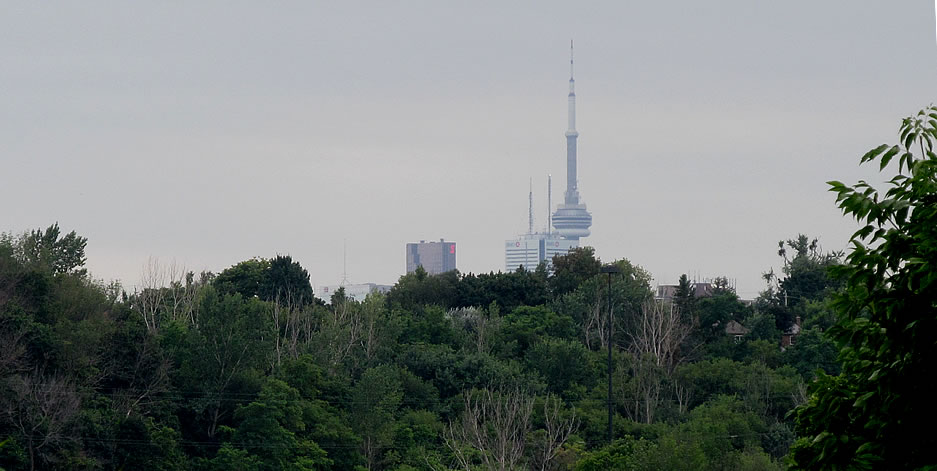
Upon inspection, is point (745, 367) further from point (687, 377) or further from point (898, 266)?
point (898, 266)

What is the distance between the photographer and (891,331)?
22.2 feet

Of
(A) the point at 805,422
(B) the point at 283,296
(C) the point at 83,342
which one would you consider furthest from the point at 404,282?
(A) the point at 805,422

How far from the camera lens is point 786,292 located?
8200 cm

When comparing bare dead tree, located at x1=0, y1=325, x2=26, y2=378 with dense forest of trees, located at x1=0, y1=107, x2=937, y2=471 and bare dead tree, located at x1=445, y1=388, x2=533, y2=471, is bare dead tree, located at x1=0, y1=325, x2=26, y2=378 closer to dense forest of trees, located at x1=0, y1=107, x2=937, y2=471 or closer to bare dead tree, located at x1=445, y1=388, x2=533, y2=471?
dense forest of trees, located at x1=0, y1=107, x2=937, y2=471

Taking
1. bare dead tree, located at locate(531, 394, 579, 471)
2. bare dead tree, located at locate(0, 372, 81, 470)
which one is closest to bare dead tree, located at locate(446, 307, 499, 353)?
bare dead tree, located at locate(531, 394, 579, 471)

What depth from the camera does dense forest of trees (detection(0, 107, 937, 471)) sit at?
47.4 metres

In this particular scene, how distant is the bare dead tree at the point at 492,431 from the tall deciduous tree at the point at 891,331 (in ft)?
121

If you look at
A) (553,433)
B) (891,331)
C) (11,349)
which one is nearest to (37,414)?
(11,349)

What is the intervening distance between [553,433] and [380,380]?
320 inches

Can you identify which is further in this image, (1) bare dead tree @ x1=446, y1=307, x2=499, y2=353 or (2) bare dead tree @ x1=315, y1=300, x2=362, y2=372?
(1) bare dead tree @ x1=446, y1=307, x2=499, y2=353

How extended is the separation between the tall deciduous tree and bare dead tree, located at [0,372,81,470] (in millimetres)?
42310

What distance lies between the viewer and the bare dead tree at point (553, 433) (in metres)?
48.6

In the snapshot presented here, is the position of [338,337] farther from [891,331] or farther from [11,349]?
[891,331]

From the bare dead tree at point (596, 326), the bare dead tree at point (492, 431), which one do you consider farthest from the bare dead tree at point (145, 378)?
the bare dead tree at point (596, 326)
